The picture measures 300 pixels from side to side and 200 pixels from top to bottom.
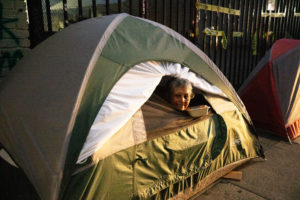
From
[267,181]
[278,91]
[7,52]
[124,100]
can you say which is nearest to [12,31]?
[7,52]

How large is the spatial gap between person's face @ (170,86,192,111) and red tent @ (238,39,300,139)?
2.12 m

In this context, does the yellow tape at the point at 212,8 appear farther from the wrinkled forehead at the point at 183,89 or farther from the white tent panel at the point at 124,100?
the white tent panel at the point at 124,100

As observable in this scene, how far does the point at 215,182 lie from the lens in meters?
2.84

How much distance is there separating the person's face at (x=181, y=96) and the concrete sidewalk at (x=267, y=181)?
0.95 m

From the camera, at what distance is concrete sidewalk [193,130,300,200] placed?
2609 mm

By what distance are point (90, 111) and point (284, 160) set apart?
2795 millimetres

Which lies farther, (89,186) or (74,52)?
(74,52)

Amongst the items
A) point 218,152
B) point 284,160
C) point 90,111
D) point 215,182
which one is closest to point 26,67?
point 90,111

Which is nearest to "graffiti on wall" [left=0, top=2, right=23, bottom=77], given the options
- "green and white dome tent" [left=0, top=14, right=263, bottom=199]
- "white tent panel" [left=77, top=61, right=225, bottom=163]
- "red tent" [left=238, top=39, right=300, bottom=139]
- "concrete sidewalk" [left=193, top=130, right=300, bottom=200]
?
"green and white dome tent" [left=0, top=14, right=263, bottom=199]

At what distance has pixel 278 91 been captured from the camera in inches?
158

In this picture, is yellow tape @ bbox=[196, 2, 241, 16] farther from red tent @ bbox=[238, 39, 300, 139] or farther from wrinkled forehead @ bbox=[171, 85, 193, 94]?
wrinkled forehead @ bbox=[171, 85, 193, 94]

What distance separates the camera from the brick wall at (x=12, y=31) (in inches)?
121

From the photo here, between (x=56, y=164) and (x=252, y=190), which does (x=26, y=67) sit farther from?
(x=252, y=190)


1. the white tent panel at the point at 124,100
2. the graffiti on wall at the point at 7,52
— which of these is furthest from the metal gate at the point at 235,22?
the white tent panel at the point at 124,100
